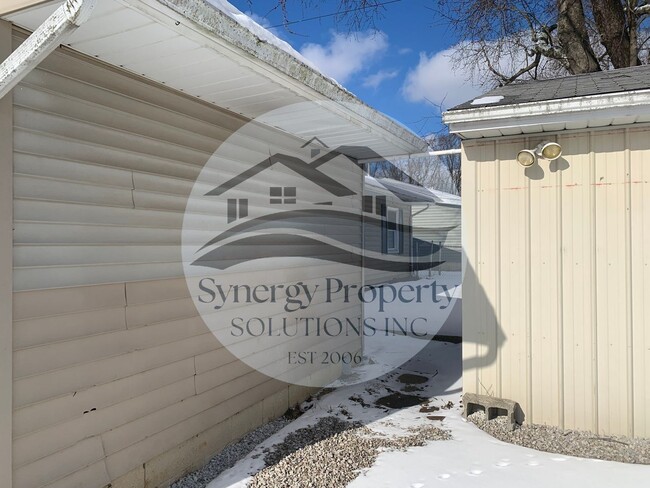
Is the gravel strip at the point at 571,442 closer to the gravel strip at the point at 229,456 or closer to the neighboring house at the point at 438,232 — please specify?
the gravel strip at the point at 229,456

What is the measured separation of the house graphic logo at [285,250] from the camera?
129 inches

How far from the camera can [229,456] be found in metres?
3.24

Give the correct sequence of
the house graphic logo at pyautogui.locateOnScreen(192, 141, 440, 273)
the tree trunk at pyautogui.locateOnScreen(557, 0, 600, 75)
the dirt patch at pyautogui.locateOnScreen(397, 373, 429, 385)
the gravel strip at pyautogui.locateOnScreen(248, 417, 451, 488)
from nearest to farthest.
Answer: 1. the gravel strip at pyautogui.locateOnScreen(248, 417, 451, 488)
2. the house graphic logo at pyautogui.locateOnScreen(192, 141, 440, 273)
3. the dirt patch at pyautogui.locateOnScreen(397, 373, 429, 385)
4. the tree trunk at pyautogui.locateOnScreen(557, 0, 600, 75)

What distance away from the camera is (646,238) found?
3248mm

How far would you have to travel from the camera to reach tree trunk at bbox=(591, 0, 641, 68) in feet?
29.8

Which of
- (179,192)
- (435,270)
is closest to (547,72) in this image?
(435,270)

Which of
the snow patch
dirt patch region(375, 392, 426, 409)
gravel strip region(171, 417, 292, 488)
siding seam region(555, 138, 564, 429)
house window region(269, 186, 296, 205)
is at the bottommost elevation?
gravel strip region(171, 417, 292, 488)

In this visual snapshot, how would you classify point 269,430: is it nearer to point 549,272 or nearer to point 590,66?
point 549,272

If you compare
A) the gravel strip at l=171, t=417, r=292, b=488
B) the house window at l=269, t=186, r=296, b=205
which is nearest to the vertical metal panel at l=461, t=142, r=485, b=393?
the house window at l=269, t=186, r=296, b=205

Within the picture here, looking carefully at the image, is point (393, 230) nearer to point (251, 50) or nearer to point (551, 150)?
point (551, 150)

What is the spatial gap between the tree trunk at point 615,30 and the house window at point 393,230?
6.61m

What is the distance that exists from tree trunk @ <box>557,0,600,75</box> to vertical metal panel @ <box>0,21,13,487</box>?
9978mm

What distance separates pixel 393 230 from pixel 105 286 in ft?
40.0

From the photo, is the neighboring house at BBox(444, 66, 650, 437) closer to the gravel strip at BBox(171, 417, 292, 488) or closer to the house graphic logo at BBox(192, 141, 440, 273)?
the house graphic logo at BBox(192, 141, 440, 273)
